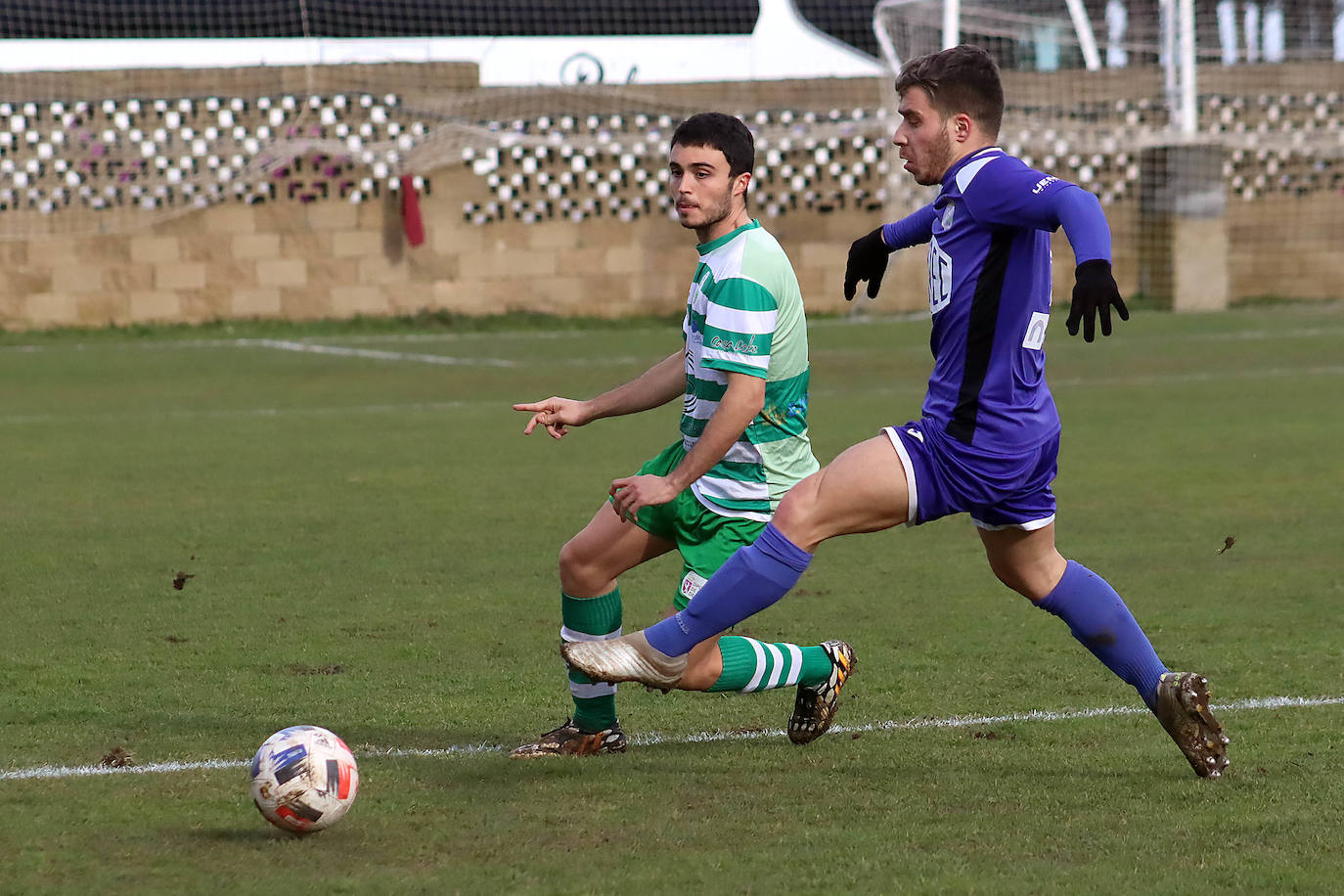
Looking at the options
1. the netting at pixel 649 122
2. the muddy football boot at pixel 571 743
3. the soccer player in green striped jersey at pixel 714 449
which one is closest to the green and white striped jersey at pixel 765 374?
the soccer player in green striped jersey at pixel 714 449

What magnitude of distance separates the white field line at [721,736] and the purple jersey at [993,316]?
1.08 m

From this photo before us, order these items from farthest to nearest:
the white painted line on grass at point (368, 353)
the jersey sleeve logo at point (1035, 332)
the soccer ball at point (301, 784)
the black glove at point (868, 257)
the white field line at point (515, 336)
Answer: the white field line at point (515, 336) < the white painted line on grass at point (368, 353) < the black glove at point (868, 257) < the jersey sleeve logo at point (1035, 332) < the soccer ball at point (301, 784)

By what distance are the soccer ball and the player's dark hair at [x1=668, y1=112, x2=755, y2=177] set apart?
1.75 meters

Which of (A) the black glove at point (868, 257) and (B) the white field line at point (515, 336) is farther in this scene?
(B) the white field line at point (515, 336)

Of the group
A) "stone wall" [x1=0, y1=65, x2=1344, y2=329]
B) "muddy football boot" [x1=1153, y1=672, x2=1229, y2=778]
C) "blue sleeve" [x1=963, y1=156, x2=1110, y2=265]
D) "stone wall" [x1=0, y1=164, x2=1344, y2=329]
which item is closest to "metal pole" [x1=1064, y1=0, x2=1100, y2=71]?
"stone wall" [x1=0, y1=65, x2=1344, y2=329]

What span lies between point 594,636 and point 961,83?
5.69 feet

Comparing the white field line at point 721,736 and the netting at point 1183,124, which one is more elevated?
the netting at point 1183,124

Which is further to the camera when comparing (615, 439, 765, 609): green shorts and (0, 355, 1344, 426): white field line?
(0, 355, 1344, 426): white field line

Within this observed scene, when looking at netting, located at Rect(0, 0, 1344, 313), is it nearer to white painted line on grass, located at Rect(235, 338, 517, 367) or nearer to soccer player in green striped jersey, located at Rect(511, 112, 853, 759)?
white painted line on grass, located at Rect(235, 338, 517, 367)

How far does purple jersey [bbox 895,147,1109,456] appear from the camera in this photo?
4.30 meters

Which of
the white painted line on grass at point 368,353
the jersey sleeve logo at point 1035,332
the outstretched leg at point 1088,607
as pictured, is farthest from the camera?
the white painted line on grass at point 368,353

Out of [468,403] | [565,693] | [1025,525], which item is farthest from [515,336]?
[1025,525]

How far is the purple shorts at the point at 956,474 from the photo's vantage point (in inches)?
169

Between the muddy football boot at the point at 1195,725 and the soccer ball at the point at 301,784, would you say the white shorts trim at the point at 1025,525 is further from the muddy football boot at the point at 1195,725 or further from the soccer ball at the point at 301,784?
the soccer ball at the point at 301,784
